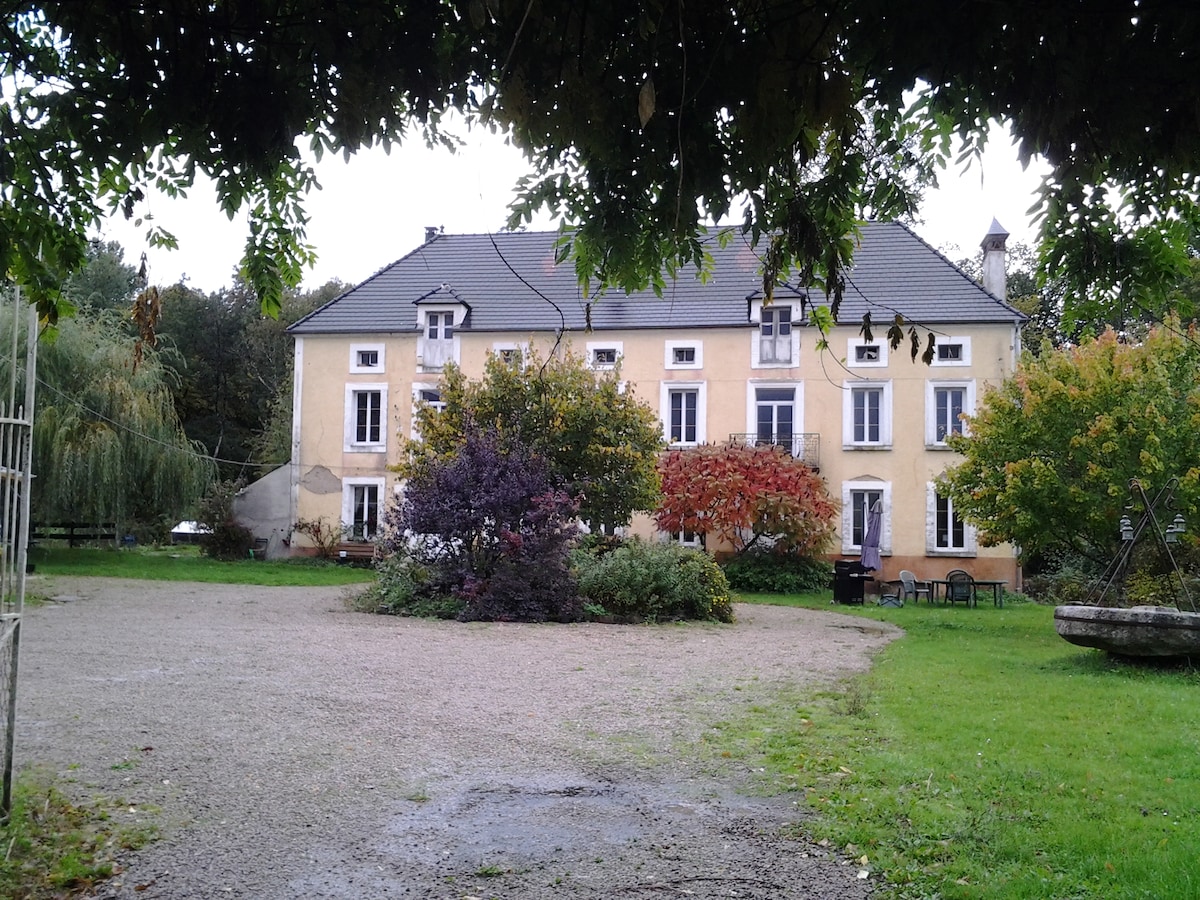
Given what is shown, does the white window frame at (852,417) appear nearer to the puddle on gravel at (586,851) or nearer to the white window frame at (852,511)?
the white window frame at (852,511)

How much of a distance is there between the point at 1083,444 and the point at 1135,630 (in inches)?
170

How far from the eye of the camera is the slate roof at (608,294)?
28.4m

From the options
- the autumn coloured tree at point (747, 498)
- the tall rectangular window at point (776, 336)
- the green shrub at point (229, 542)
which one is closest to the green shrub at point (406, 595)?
the autumn coloured tree at point (747, 498)

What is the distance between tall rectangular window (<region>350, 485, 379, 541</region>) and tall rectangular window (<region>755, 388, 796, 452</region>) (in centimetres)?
1071

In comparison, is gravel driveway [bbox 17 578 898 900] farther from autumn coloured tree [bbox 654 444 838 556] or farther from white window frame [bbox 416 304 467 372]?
white window frame [bbox 416 304 467 372]

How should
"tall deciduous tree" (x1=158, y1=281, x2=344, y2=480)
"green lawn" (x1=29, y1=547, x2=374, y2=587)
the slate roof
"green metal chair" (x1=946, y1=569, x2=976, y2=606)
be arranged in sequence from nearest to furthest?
"green metal chair" (x1=946, y1=569, x2=976, y2=606)
"green lawn" (x1=29, y1=547, x2=374, y2=587)
the slate roof
"tall deciduous tree" (x1=158, y1=281, x2=344, y2=480)

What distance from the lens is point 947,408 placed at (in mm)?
27922

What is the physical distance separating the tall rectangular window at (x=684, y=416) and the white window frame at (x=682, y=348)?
70 cm

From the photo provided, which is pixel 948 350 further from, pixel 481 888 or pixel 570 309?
pixel 481 888

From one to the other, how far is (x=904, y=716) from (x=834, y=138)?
17.5 feet

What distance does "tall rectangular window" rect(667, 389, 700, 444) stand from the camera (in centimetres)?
2916

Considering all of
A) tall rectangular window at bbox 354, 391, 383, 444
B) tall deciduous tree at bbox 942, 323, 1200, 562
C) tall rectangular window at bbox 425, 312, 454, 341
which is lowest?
tall deciduous tree at bbox 942, 323, 1200, 562

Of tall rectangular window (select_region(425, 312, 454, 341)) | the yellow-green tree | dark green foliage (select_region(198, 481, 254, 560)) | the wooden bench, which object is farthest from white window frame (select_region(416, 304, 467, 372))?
the yellow-green tree

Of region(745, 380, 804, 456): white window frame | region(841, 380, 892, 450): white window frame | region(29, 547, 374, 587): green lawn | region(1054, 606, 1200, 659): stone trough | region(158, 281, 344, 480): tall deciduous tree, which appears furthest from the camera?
region(158, 281, 344, 480): tall deciduous tree
